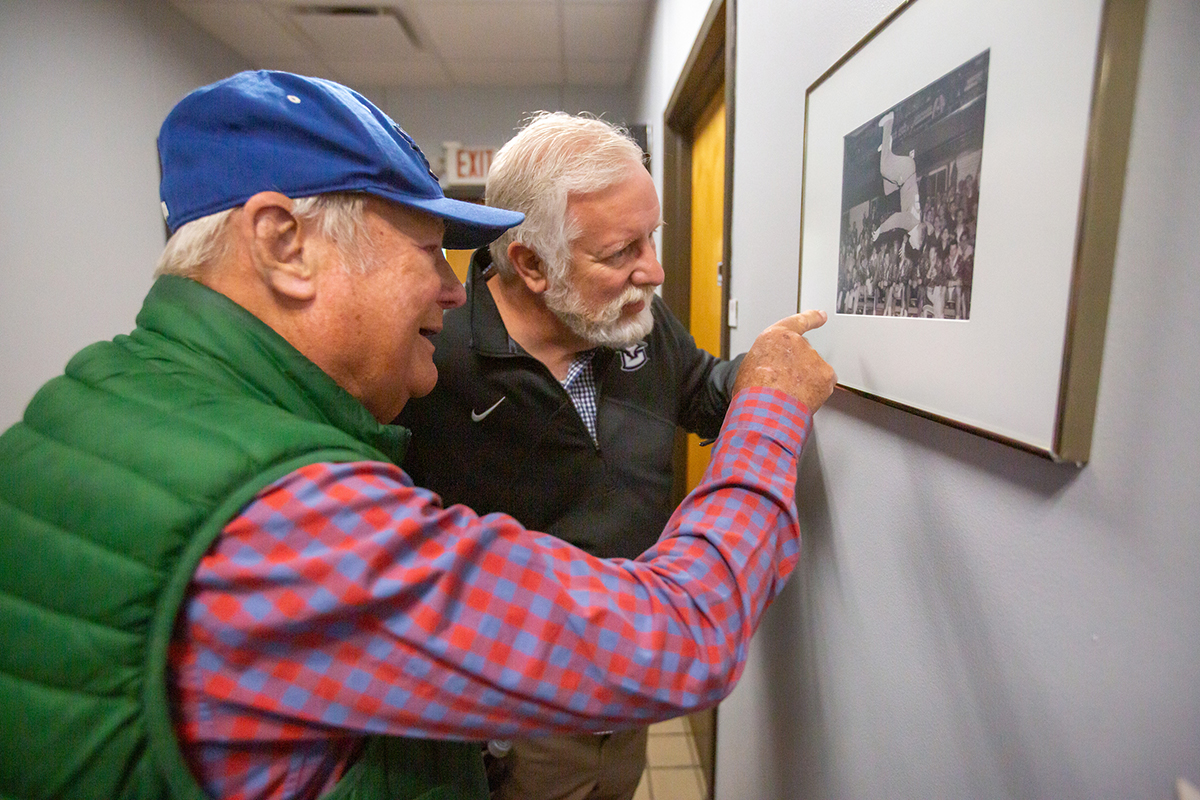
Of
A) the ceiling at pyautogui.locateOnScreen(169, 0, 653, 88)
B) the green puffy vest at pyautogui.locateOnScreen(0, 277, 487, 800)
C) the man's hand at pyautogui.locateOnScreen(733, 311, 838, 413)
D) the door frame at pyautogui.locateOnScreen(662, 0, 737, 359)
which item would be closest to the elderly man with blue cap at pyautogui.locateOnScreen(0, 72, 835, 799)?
the green puffy vest at pyautogui.locateOnScreen(0, 277, 487, 800)

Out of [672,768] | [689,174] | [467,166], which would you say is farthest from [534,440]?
[467,166]

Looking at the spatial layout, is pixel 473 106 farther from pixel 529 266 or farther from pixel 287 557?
pixel 287 557

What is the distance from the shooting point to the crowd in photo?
21.2 inches

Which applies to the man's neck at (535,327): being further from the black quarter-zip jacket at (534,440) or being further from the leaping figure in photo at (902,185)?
the leaping figure in photo at (902,185)

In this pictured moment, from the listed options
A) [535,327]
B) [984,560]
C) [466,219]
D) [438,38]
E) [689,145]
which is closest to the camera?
[984,560]

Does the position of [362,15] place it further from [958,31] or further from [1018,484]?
[1018,484]

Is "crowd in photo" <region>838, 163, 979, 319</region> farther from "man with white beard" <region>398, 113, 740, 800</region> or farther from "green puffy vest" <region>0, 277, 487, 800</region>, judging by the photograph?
"green puffy vest" <region>0, 277, 487, 800</region>

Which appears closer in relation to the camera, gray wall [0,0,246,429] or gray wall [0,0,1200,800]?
gray wall [0,0,1200,800]

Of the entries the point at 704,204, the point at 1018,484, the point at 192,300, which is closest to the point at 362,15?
the point at 704,204

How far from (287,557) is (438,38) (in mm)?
3434

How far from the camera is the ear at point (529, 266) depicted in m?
1.07

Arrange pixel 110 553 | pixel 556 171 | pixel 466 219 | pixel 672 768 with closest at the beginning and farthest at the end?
1. pixel 110 553
2. pixel 466 219
3. pixel 556 171
4. pixel 672 768

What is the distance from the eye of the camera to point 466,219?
0.71m

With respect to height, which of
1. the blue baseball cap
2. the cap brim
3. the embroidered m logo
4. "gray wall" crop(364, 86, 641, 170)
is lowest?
the embroidered m logo
